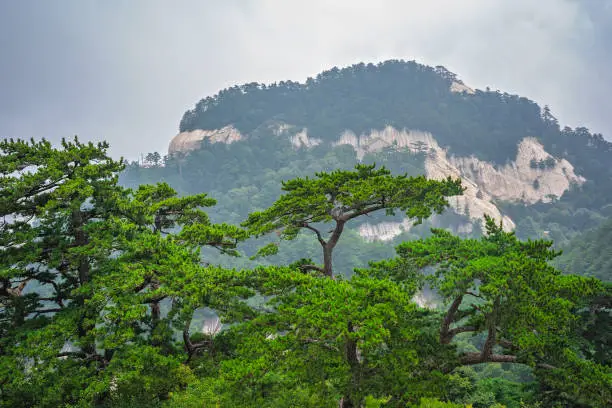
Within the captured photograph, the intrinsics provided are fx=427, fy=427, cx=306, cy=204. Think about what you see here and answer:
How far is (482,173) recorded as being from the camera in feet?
320

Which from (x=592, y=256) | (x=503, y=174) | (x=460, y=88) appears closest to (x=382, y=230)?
(x=503, y=174)

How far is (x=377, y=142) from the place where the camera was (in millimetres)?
105125

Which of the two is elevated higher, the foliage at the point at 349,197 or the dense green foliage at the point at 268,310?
the foliage at the point at 349,197

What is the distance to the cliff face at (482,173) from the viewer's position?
85938 mm

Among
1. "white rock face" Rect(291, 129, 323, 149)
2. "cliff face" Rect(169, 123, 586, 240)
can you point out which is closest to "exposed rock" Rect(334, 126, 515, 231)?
"cliff face" Rect(169, 123, 586, 240)

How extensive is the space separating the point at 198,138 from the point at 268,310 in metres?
107

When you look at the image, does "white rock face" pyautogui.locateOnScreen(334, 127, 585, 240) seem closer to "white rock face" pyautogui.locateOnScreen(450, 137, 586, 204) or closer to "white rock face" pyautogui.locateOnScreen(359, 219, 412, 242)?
"white rock face" pyautogui.locateOnScreen(450, 137, 586, 204)

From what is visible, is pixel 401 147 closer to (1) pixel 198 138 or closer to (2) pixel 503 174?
(2) pixel 503 174

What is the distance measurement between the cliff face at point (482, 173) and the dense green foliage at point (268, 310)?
2941 inches

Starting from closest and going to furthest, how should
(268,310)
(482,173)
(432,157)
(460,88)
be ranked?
(268,310)
(432,157)
(482,173)
(460,88)

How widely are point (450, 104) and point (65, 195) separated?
118151 mm

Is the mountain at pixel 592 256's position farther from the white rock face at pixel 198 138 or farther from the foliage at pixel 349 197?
the white rock face at pixel 198 138

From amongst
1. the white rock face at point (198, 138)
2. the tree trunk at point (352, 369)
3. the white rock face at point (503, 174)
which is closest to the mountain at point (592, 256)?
the white rock face at point (503, 174)

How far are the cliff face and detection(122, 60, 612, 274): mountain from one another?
0.84 feet
